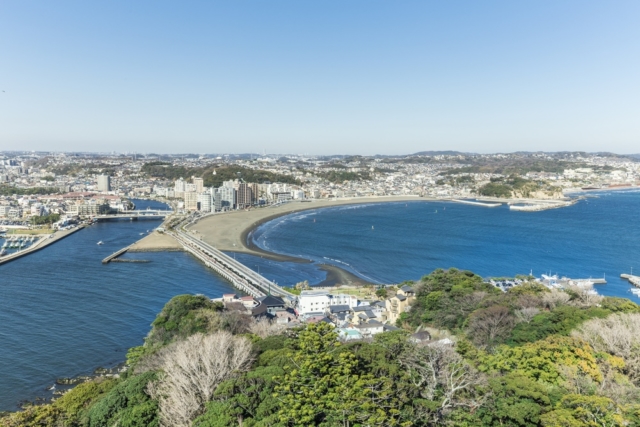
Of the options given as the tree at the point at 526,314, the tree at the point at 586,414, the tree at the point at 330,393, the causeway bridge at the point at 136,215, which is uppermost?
the tree at the point at 330,393

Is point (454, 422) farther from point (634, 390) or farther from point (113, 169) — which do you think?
point (113, 169)

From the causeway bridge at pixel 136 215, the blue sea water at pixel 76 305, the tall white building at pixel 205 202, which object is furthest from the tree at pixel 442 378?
the tall white building at pixel 205 202

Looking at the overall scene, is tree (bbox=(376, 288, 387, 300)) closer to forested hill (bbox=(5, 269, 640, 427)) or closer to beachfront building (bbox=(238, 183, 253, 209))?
forested hill (bbox=(5, 269, 640, 427))

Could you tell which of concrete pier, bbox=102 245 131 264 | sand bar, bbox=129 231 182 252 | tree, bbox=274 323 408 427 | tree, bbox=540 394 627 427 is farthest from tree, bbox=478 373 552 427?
sand bar, bbox=129 231 182 252

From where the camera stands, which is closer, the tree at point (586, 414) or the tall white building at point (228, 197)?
the tree at point (586, 414)

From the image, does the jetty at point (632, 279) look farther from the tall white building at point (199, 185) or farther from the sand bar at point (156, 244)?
the tall white building at point (199, 185)

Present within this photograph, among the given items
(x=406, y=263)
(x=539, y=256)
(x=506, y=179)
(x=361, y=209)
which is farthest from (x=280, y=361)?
(x=506, y=179)
